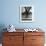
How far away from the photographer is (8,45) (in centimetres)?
365

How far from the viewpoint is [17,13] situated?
13.5 ft

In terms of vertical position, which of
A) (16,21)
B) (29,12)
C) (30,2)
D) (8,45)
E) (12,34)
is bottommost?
(8,45)

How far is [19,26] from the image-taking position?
4141 millimetres

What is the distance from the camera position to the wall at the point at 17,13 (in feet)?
13.4

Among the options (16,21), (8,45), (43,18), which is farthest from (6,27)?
(43,18)

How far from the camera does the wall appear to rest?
4.07m

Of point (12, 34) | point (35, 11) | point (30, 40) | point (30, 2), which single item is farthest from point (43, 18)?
point (12, 34)

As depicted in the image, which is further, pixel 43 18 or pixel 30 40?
pixel 43 18

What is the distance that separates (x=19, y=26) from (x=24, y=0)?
881mm

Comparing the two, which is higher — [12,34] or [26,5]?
[26,5]

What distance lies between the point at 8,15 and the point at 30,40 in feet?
3.77

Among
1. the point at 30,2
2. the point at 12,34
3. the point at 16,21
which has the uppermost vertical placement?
the point at 30,2

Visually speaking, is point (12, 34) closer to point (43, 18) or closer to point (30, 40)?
point (30, 40)

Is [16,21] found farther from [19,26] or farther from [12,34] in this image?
[12,34]
